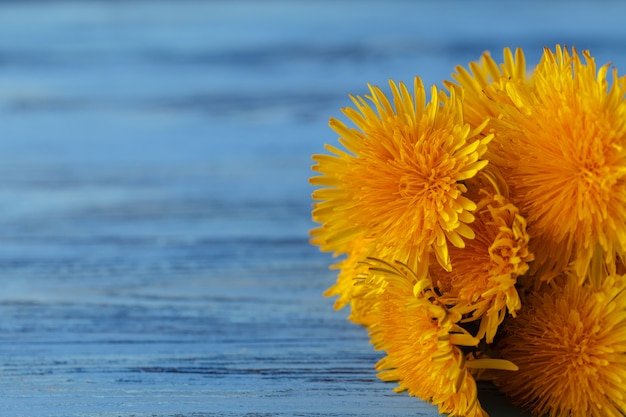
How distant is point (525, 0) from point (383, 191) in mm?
1973

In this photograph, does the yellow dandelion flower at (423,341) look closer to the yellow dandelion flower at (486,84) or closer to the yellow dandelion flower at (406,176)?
the yellow dandelion flower at (406,176)

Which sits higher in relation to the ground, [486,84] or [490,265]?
[486,84]

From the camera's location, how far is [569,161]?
494 mm

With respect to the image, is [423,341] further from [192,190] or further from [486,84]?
[192,190]

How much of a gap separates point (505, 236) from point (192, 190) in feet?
2.16

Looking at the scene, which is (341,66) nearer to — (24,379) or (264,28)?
(264,28)

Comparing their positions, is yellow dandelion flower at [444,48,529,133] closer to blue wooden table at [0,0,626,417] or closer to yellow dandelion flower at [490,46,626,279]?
yellow dandelion flower at [490,46,626,279]

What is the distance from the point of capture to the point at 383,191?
0.54m

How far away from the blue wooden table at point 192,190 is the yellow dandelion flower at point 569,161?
5.1 inches

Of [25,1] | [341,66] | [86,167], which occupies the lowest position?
[86,167]

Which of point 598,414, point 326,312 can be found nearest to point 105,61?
point 326,312

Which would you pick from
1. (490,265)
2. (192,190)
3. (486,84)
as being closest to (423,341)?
(490,265)

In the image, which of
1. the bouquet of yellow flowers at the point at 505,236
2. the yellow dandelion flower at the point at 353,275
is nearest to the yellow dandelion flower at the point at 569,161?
the bouquet of yellow flowers at the point at 505,236

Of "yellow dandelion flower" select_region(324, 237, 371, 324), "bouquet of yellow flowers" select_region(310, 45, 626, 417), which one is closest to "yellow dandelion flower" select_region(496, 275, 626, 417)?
"bouquet of yellow flowers" select_region(310, 45, 626, 417)
